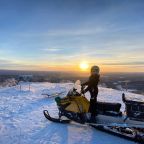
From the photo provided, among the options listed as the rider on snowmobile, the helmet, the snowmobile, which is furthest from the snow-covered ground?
the helmet

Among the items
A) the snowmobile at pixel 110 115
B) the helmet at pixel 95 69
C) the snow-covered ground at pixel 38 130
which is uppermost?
the helmet at pixel 95 69

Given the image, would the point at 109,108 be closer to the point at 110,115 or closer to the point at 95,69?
the point at 110,115

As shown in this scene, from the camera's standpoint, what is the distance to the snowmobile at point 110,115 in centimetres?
809

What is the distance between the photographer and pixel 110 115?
8.95 m

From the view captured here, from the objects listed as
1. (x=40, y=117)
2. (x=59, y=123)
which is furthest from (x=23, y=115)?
(x=59, y=123)

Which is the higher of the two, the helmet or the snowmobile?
the helmet

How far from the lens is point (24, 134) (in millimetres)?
8695

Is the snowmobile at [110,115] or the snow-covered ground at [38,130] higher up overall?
the snowmobile at [110,115]

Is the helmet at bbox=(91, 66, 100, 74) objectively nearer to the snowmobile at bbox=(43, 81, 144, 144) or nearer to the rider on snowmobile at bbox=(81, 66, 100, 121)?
the rider on snowmobile at bbox=(81, 66, 100, 121)

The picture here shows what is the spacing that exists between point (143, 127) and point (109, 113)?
1.34 metres

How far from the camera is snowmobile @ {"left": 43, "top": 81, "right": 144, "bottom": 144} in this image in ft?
26.6

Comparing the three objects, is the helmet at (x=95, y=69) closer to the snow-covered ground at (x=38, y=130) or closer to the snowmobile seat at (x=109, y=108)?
the snowmobile seat at (x=109, y=108)

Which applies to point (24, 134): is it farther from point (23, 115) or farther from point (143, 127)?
point (143, 127)

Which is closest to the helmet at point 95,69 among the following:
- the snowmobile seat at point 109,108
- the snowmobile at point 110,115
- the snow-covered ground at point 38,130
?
the snowmobile at point 110,115
